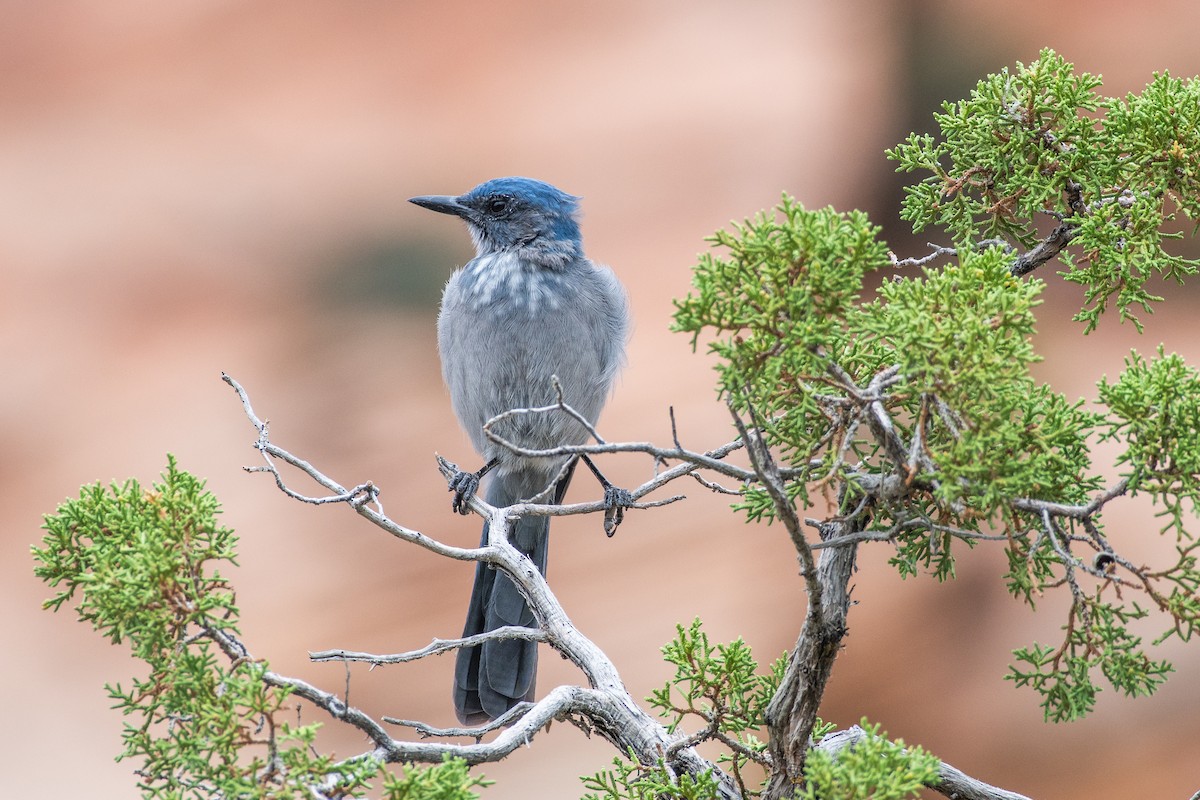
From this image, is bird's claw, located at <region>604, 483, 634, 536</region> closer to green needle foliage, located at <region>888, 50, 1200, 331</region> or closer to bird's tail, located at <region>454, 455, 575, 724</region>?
bird's tail, located at <region>454, 455, 575, 724</region>

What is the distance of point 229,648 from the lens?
1787 millimetres

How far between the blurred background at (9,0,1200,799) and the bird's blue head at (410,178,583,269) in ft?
8.35

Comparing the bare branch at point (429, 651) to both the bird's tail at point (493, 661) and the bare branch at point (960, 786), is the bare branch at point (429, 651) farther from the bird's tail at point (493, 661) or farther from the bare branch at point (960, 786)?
the bird's tail at point (493, 661)

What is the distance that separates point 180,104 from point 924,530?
6.48 metres

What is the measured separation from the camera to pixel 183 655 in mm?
1733

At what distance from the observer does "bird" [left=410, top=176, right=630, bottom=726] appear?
12.8ft

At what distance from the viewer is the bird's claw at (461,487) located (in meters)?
3.72

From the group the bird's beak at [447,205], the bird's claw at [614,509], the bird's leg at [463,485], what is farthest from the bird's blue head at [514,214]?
the bird's claw at [614,509]

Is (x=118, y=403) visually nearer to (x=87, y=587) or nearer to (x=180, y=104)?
(x=180, y=104)

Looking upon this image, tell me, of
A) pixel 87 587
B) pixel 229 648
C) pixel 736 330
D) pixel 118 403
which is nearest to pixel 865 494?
pixel 736 330

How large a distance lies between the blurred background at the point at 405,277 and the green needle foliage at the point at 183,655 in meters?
4.80

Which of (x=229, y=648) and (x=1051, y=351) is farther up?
(x=1051, y=351)

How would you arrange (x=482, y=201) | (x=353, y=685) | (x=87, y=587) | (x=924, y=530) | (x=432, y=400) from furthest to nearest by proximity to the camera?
(x=432, y=400) < (x=353, y=685) < (x=482, y=201) < (x=924, y=530) < (x=87, y=587)

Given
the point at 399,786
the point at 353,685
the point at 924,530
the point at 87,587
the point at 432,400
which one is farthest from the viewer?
the point at 432,400
